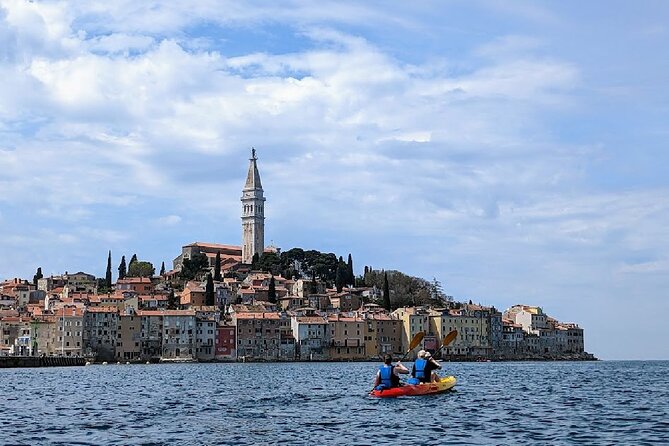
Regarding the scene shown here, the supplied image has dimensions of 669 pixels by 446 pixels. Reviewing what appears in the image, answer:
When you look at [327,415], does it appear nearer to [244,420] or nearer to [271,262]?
[244,420]

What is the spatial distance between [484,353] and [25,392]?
102709 millimetres

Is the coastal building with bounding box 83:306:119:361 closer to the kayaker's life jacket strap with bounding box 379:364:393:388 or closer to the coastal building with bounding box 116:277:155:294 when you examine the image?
the coastal building with bounding box 116:277:155:294

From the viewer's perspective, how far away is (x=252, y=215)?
182 m

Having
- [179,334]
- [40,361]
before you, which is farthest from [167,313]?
[40,361]

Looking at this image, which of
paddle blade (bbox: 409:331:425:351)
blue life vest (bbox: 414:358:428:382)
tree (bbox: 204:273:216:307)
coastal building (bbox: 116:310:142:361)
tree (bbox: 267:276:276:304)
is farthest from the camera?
tree (bbox: 267:276:276:304)

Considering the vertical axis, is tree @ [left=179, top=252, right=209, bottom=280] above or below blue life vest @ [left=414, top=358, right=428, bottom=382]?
above

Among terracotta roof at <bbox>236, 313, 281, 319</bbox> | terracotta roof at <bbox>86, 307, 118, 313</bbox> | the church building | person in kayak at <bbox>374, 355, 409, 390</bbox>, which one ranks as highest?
the church building

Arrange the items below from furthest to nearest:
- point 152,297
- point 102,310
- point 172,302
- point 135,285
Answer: point 135,285, point 172,302, point 152,297, point 102,310

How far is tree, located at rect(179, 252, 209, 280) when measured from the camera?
163250 millimetres

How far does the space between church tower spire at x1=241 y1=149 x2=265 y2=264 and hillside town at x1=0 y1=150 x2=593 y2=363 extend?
3.35m

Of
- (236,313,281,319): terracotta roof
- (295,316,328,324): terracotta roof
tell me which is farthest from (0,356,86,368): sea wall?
(295,316,328,324): terracotta roof

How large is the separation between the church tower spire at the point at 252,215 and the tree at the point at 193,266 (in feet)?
44.8

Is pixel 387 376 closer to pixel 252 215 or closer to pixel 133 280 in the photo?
pixel 133 280

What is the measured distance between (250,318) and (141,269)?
44.3m
